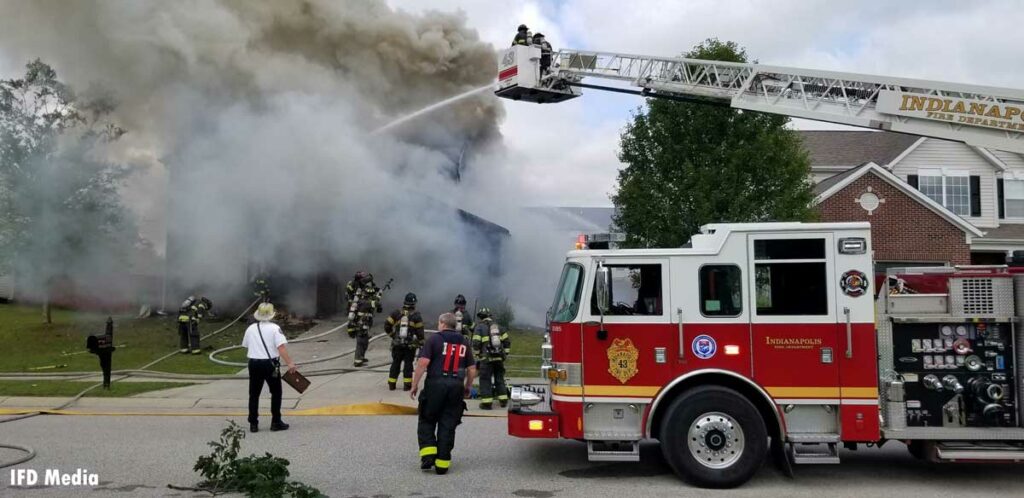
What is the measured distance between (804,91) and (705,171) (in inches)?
183

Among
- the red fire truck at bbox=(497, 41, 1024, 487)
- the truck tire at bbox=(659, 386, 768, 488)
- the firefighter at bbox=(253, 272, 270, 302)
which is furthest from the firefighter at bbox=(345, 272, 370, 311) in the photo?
the truck tire at bbox=(659, 386, 768, 488)

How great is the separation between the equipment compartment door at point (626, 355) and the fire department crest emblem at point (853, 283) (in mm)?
1375

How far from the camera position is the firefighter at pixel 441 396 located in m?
6.77

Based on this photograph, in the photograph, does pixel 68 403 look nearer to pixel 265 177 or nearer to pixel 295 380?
pixel 295 380

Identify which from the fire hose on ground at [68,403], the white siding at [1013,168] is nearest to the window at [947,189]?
the white siding at [1013,168]

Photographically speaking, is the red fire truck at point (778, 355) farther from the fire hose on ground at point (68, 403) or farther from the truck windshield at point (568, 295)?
the fire hose on ground at point (68, 403)

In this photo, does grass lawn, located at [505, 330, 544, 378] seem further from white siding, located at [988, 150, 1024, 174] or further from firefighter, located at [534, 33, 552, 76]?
white siding, located at [988, 150, 1024, 174]

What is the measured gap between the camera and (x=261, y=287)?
17906 mm

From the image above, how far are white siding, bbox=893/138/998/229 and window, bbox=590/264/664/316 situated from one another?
19.3 metres

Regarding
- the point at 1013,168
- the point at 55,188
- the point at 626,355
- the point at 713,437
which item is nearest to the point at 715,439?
the point at 713,437

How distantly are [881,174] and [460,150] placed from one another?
40.6 ft

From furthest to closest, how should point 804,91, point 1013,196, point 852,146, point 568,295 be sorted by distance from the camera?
point 852,146 < point 1013,196 < point 804,91 < point 568,295

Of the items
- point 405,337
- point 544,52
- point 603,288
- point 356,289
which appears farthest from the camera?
point 356,289

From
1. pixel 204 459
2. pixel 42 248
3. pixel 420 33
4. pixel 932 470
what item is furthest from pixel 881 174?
pixel 42 248
